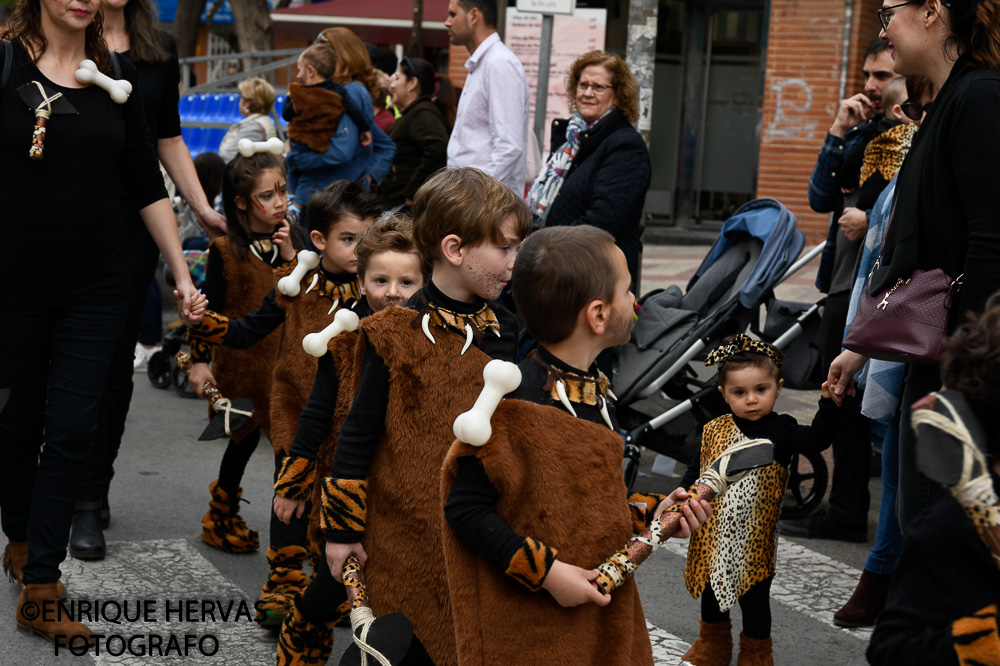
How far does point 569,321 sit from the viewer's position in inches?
96.5

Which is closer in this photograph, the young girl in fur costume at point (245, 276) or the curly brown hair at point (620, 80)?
the young girl in fur costume at point (245, 276)

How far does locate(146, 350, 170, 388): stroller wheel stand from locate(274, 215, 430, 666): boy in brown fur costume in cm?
483

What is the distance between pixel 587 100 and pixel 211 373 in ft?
8.04

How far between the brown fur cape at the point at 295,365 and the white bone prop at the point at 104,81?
864 millimetres

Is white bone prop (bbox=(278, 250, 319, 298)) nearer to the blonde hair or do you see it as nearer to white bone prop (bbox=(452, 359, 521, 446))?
white bone prop (bbox=(452, 359, 521, 446))

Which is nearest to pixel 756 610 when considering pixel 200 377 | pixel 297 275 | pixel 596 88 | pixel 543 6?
pixel 297 275

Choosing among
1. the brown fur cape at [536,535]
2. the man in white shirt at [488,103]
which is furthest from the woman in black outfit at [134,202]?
the brown fur cape at [536,535]

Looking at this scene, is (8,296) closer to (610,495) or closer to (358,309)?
(358,309)

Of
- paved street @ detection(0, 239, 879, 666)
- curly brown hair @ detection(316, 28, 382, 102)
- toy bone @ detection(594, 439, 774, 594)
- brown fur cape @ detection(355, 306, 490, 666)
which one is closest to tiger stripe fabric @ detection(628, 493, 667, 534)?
toy bone @ detection(594, 439, 774, 594)

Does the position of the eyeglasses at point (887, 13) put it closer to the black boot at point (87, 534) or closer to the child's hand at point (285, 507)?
the child's hand at point (285, 507)

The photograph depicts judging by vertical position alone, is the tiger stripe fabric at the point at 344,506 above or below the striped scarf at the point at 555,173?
below

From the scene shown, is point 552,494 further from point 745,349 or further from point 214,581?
point 214,581

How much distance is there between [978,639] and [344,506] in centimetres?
144

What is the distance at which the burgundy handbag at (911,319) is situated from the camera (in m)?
2.93
